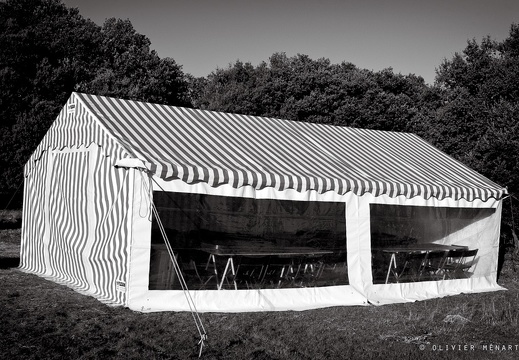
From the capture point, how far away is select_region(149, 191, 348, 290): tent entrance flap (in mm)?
8023

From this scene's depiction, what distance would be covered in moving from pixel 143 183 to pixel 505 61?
15543mm

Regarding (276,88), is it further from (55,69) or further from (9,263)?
(9,263)

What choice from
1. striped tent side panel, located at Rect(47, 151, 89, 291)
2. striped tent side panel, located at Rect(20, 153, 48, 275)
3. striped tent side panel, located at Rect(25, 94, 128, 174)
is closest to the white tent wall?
striped tent side panel, located at Rect(25, 94, 128, 174)

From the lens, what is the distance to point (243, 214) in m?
11.2

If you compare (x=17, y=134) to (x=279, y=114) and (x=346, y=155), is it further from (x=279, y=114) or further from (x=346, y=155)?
(x=346, y=155)

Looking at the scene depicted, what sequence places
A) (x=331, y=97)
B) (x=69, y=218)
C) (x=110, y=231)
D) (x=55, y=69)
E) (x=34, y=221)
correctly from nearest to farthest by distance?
(x=110, y=231) < (x=69, y=218) < (x=34, y=221) < (x=55, y=69) < (x=331, y=97)

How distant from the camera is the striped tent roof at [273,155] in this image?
297 inches

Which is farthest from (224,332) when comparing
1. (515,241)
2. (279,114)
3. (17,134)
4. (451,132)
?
(279,114)

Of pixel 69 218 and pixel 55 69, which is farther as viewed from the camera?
pixel 55 69

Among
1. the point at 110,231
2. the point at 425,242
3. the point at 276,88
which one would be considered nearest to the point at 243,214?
the point at 425,242

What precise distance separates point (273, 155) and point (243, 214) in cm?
248

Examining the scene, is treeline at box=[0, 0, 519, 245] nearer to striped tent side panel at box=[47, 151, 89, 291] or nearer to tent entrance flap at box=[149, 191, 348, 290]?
tent entrance flap at box=[149, 191, 348, 290]

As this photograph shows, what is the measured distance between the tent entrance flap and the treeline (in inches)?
273

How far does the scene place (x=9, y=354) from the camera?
200 inches
